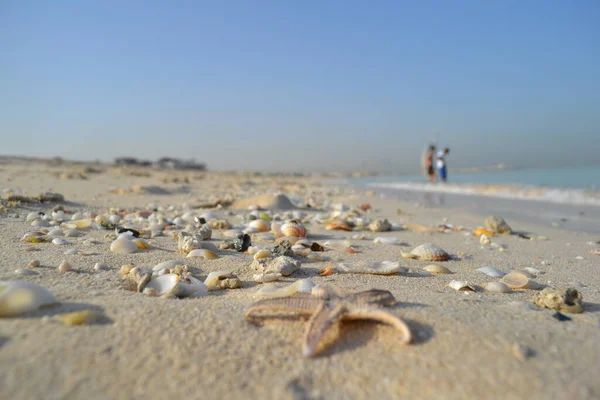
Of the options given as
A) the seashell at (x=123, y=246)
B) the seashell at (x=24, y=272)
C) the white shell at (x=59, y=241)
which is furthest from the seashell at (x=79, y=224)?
the seashell at (x=24, y=272)

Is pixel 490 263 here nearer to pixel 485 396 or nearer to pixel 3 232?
pixel 485 396

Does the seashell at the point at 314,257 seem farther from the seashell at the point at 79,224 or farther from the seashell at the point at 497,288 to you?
the seashell at the point at 79,224

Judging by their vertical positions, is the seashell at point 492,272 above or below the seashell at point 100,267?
below

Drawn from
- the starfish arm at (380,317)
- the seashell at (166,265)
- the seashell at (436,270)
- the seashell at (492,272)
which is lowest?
the seashell at (492,272)

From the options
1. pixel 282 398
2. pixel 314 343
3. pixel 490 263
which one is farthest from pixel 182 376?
pixel 490 263

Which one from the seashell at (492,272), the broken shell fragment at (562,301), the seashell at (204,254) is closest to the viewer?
the broken shell fragment at (562,301)
